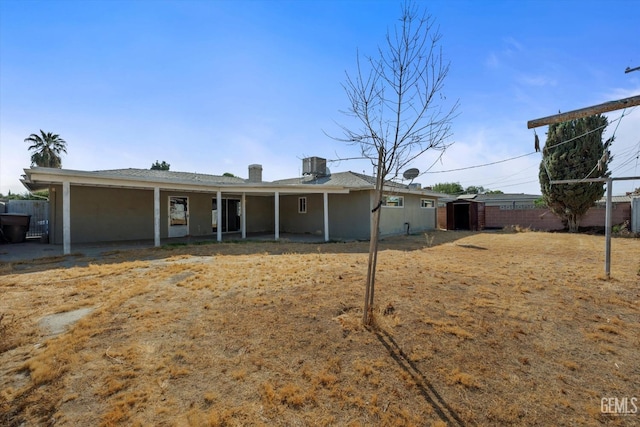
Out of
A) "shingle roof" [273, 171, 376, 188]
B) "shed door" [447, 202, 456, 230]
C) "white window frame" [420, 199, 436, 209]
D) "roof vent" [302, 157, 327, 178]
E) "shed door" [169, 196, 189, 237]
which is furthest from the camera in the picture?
"shed door" [447, 202, 456, 230]

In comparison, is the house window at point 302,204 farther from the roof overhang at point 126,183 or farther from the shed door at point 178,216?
the shed door at point 178,216

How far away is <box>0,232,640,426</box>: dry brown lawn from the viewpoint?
2275 mm

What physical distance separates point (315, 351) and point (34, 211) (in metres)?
19.7

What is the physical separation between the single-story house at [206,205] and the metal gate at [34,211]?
14.0 ft

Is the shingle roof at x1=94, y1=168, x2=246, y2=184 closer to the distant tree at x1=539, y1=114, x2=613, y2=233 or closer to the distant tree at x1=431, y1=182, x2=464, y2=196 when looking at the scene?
the distant tree at x1=539, y1=114, x2=613, y2=233

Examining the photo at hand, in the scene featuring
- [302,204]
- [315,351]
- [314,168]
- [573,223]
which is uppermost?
[314,168]

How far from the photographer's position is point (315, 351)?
→ 3135mm

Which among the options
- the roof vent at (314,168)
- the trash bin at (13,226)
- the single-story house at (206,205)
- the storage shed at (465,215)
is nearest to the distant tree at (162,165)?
the single-story house at (206,205)

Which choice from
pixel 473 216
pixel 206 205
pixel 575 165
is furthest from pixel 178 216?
pixel 575 165

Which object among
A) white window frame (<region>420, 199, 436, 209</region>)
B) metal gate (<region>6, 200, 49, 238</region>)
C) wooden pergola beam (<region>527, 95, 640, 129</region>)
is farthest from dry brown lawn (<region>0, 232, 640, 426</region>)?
white window frame (<region>420, 199, 436, 209</region>)

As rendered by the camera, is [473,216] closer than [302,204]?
No

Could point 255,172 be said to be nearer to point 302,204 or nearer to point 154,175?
point 302,204

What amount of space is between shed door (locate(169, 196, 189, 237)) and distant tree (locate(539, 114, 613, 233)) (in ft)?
60.7

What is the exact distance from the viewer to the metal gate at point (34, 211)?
1470cm
